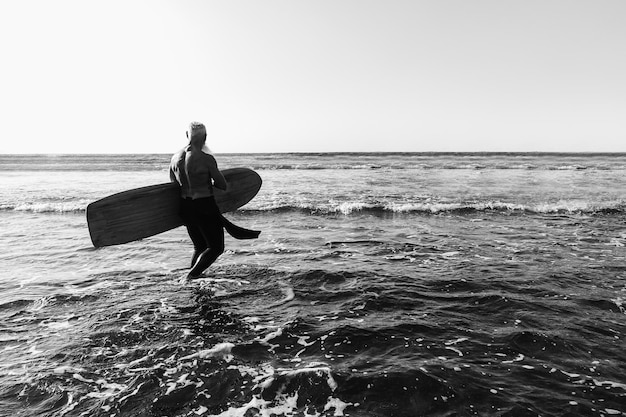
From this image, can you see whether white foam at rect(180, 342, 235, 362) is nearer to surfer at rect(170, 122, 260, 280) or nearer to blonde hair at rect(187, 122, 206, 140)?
surfer at rect(170, 122, 260, 280)

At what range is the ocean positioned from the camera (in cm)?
335

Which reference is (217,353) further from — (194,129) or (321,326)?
(194,129)

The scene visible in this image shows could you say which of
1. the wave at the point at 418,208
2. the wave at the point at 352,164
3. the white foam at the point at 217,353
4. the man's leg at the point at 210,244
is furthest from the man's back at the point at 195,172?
the wave at the point at 352,164

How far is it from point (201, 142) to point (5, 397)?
3639 mm

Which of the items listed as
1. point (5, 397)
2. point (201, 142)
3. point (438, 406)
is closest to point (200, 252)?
point (201, 142)

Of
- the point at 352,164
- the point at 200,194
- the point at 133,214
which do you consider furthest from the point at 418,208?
the point at 352,164

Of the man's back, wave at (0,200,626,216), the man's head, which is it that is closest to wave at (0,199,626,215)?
wave at (0,200,626,216)

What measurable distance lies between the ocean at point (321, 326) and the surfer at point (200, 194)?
26.0 inches

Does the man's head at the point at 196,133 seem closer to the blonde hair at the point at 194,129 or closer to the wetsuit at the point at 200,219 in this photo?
the blonde hair at the point at 194,129

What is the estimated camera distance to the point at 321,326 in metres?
4.75

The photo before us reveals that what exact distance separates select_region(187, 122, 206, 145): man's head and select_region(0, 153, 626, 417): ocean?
7.53ft

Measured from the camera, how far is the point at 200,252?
6.36m

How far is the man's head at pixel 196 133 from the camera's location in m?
5.62

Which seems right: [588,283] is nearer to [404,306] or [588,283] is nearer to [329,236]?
[404,306]
